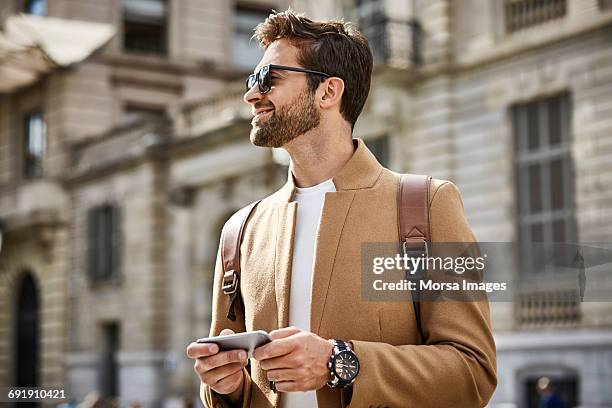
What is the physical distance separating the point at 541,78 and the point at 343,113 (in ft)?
46.9

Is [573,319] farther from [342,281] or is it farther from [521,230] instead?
[342,281]

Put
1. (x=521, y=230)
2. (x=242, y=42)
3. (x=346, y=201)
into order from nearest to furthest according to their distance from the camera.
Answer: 1. (x=346, y=201)
2. (x=521, y=230)
3. (x=242, y=42)

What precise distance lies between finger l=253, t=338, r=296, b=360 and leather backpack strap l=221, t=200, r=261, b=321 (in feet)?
2.01

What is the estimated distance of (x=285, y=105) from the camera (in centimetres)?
288

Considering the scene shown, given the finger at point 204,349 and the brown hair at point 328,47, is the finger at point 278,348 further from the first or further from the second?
the brown hair at point 328,47

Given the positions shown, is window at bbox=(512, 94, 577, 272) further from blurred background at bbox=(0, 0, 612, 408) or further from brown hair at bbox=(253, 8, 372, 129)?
brown hair at bbox=(253, 8, 372, 129)

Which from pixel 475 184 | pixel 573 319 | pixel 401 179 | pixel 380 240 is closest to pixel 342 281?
pixel 380 240

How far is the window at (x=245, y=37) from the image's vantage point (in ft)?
102

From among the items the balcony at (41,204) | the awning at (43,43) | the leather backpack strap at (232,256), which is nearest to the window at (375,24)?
the awning at (43,43)

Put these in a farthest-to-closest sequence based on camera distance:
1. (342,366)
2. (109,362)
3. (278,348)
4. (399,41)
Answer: (109,362) < (399,41) < (342,366) < (278,348)

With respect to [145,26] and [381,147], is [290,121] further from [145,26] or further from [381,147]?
[145,26]

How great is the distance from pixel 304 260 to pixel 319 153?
306 mm

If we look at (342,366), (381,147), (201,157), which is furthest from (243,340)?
(201,157)

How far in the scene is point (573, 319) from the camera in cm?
1596
